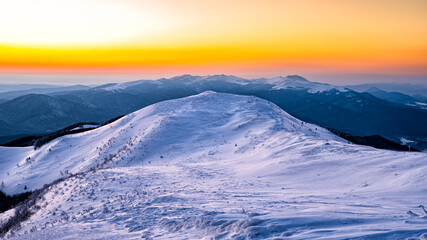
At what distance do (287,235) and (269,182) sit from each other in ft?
25.0

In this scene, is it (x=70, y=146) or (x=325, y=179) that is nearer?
(x=325, y=179)

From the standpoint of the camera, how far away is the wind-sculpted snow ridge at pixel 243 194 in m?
6.72

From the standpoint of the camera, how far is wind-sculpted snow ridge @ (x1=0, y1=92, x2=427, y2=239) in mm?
6719

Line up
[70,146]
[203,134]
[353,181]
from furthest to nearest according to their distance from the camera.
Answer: [70,146], [203,134], [353,181]

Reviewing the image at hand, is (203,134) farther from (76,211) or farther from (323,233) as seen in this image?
(323,233)

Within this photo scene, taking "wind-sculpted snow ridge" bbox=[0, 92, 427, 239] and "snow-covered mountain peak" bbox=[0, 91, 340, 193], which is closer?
"wind-sculpted snow ridge" bbox=[0, 92, 427, 239]

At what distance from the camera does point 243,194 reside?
36.1 ft

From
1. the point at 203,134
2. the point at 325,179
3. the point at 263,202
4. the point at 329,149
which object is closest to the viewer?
the point at 263,202

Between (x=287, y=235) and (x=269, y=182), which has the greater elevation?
(x=287, y=235)

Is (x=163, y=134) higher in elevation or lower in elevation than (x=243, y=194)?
lower

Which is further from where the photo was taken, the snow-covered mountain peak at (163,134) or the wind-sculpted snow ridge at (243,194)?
the snow-covered mountain peak at (163,134)

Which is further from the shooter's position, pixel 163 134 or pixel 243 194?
pixel 163 134

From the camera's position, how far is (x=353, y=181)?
39.8ft

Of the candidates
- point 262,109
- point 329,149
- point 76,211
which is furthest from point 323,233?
point 262,109
